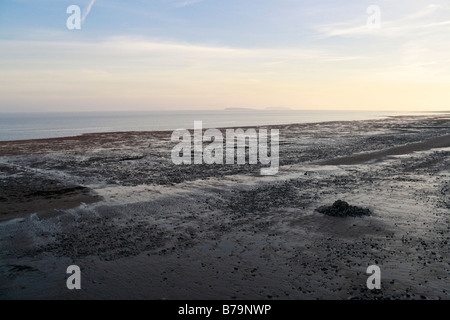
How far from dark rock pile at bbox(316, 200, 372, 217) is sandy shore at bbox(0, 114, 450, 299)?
35cm

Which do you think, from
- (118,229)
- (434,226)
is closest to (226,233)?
(118,229)

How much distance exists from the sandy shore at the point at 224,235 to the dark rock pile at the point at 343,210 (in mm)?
346

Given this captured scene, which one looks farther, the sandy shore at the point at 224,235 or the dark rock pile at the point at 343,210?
the dark rock pile at the point at 343,210

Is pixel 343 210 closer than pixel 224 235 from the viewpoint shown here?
No

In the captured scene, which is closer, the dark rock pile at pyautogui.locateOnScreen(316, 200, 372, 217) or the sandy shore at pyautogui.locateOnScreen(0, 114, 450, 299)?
the sandy shore at pyautogui.locateOnScreen(0, 114, 450, 299)

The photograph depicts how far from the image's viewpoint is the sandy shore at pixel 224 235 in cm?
866

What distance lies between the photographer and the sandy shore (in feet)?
28.4

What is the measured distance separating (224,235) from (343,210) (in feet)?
18.6

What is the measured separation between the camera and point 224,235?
40.2 feet

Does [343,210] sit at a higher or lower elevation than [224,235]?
higher

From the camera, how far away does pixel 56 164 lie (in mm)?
29594

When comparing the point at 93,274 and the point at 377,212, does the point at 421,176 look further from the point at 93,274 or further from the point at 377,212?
the point at 93,274

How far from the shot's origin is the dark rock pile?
14.1 metres

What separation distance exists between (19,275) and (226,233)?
21.9 feet
